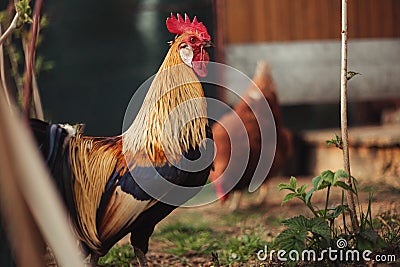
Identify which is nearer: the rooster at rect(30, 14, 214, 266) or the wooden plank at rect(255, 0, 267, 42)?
the rooster at rect(30, 14, 214, 266)

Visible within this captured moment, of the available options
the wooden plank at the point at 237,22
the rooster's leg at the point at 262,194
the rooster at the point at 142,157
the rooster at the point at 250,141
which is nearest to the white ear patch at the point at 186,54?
the rooster at the point at 142,157

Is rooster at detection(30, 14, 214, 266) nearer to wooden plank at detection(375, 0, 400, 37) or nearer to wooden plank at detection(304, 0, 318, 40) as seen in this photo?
wooden plank at detection(304, 0, 318, 40)

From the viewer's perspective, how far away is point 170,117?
7.75ft

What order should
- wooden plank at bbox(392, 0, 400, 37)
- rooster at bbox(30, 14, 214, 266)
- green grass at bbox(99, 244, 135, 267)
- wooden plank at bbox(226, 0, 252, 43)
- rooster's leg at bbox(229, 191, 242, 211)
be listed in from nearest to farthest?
rooster at bbox(30, 14, 214, 266)
green grass at bbox(99, 244, 135, 267)
rooster's leg at bbox(229, 191, 242, 211)
wooden plank at bbox(226, 0, 252, 43)
wooden plank at bbox(392, 0, 400, 37)

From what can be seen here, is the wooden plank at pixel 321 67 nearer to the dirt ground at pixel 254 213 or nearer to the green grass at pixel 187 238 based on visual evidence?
the dirt ground at pixel 254 213

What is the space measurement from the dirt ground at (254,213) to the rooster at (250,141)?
0.14m

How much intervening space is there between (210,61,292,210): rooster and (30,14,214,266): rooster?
5.71ft

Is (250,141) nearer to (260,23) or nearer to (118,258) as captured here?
(118,258)

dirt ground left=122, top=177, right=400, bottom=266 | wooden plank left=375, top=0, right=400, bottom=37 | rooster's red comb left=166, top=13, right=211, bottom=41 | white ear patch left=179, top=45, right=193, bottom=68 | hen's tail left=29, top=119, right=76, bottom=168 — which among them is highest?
wooden plank left=375, top=0, right=400, bottom=37

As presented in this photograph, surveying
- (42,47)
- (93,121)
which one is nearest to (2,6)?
(42,47)

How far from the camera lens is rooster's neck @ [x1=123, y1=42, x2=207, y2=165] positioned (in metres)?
2.32

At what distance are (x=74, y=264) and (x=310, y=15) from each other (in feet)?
18.1

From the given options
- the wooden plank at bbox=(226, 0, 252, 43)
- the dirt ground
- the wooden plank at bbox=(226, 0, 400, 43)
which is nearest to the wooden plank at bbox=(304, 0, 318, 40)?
the wooden plank at bbox=(226, 0, 400, 43)

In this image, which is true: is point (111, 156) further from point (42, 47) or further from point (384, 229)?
point (42, 47)
